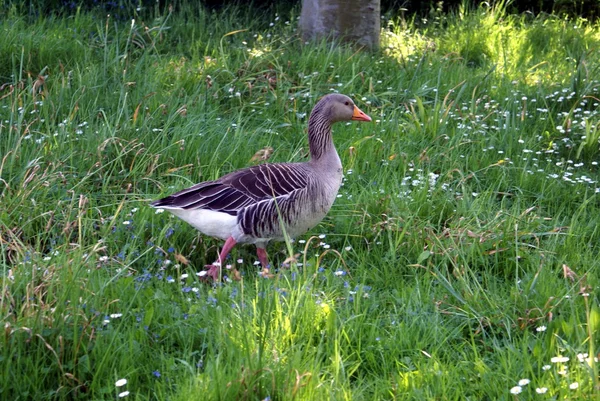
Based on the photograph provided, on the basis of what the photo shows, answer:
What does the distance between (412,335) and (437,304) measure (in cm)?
28

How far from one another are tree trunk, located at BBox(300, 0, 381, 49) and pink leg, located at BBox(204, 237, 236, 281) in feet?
12.4

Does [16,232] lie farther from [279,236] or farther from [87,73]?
[87,73]

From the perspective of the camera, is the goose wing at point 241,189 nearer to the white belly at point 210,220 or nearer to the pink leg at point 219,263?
the white belly at point 210,220

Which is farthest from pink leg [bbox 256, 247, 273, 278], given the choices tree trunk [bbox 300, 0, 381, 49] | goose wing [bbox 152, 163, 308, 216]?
tree trunk [bbox 300, 0, 381, 49]

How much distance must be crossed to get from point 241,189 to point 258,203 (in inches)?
5.3

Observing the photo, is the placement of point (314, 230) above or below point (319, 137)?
below

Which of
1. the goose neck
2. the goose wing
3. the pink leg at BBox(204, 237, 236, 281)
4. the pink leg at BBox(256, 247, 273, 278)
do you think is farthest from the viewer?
the goose neck

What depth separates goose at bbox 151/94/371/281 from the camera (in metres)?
4.52

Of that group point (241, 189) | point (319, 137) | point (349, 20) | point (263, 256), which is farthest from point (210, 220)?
point (349, 20)

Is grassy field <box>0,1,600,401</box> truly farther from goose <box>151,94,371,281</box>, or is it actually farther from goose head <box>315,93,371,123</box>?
goose head <box>315,93,371,123</box>

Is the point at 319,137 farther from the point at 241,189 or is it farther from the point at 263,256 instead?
the point at 263,256

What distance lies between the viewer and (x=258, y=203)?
4.60 m

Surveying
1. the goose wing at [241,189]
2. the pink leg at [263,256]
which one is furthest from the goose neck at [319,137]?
the pink leg at [263,256]

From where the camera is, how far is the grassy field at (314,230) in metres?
3.35
